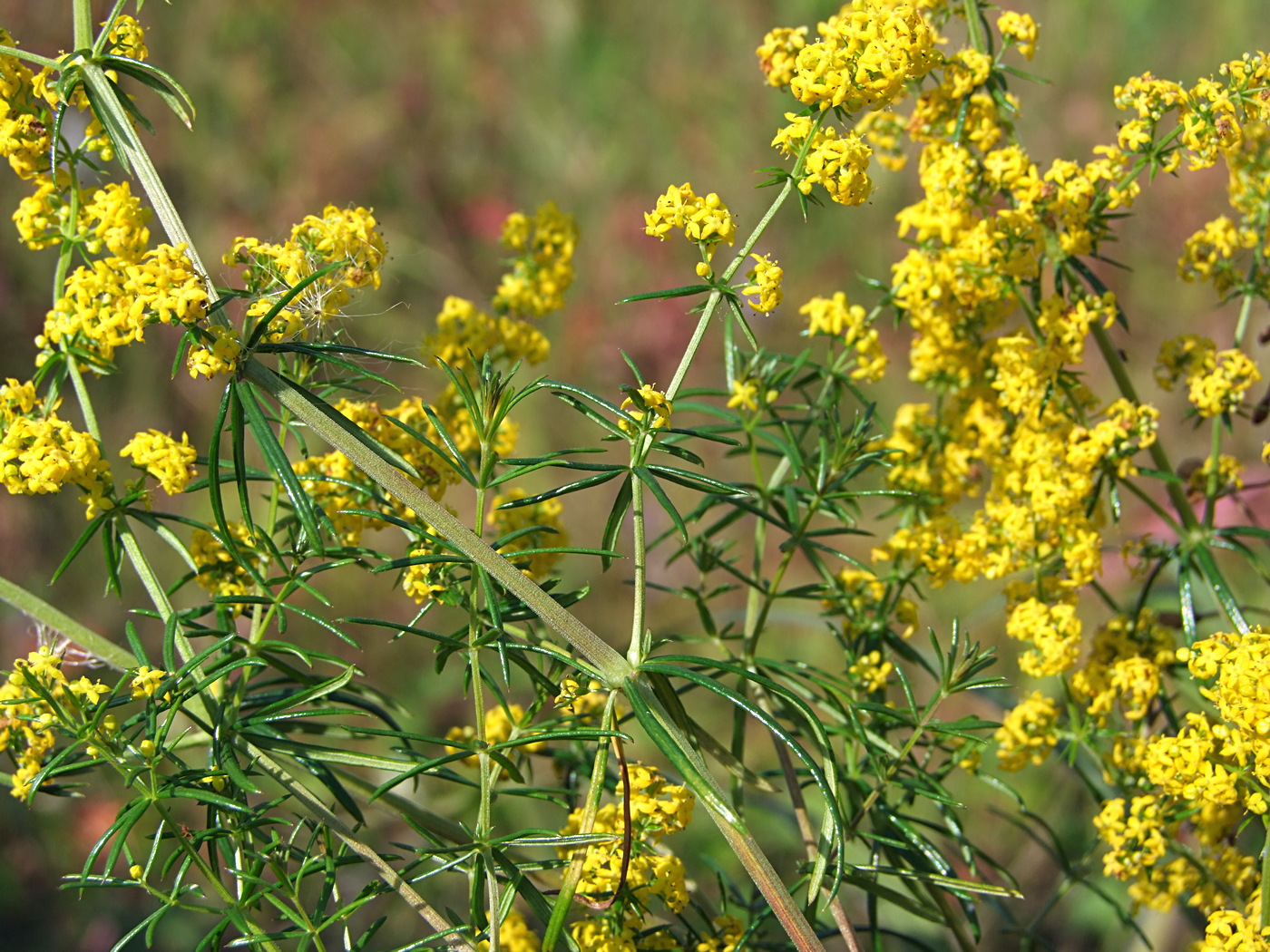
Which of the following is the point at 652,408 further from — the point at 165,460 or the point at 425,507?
the point at 165,460

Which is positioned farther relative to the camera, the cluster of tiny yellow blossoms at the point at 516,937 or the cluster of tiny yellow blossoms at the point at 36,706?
the cluster of tiny yellow blossoms at the point at 516,937

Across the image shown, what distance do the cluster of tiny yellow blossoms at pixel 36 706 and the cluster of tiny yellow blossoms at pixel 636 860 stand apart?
25.1 inches

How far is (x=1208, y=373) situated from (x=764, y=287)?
3.50 ft

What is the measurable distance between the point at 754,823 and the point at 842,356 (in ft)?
8.76

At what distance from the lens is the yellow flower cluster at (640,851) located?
4.61 ft

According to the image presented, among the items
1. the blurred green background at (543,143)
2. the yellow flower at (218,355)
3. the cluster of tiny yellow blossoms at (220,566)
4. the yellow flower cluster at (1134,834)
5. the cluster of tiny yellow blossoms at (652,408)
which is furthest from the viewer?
the blurred green background at (543,143)

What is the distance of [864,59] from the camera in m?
1.29

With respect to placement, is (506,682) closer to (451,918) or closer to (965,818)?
(451,918)

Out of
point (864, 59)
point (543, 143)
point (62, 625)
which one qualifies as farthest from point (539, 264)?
point (543, 143)

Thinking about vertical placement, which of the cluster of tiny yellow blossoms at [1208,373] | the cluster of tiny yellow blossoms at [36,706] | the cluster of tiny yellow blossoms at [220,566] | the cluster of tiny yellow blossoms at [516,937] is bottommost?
the cluster of tiny yellow blossoms at [516,937]

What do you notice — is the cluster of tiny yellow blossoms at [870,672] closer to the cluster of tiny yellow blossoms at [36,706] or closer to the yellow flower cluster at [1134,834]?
the yellow flower cluster at [1134,834]

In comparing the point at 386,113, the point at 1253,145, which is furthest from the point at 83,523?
the point at 1253,145

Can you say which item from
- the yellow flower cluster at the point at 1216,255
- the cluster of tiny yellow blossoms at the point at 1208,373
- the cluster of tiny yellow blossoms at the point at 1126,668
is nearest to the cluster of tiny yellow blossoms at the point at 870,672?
the cluster of tiny yellow blossoms at the point at 1126,668

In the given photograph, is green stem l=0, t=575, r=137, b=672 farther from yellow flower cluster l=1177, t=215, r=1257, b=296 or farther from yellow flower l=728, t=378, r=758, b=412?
yellow flower cluster l=1177, t=215, r=1257, b=296
